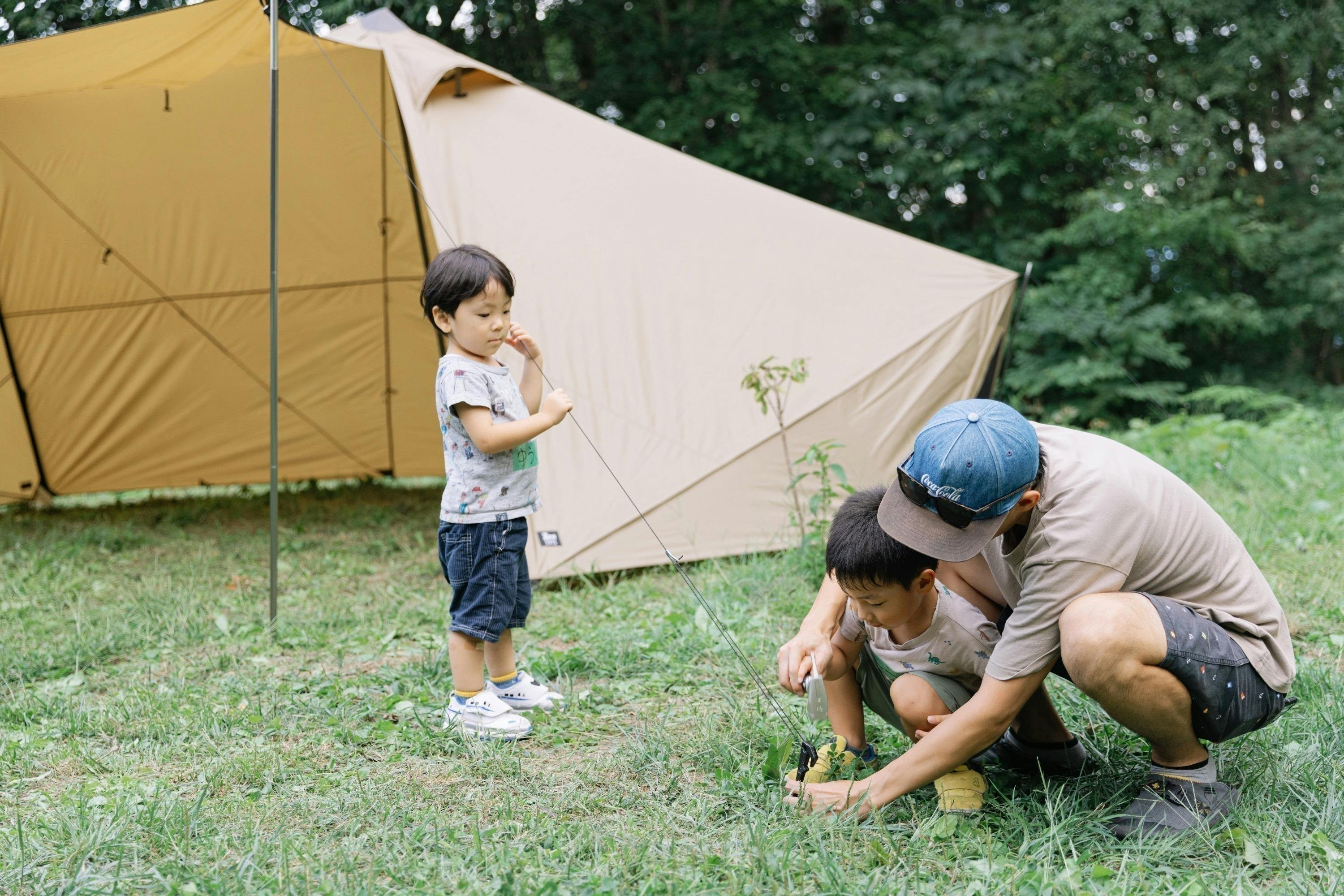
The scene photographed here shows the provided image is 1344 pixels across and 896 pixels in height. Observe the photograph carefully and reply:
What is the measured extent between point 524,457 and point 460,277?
0.44 meters

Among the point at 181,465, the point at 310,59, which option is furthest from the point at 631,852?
the point at 181,465

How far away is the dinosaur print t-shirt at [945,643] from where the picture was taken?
1.83 meters

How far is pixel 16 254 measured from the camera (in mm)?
5371

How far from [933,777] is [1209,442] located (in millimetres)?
4370

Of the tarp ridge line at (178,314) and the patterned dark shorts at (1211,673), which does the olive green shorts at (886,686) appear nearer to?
the patterned dark shorts at (1211,673)

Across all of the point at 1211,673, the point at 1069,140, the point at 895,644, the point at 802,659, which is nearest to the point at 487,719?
the point at 802,659

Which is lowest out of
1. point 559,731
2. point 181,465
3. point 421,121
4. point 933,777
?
point 181,465

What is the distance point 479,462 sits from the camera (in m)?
2.47

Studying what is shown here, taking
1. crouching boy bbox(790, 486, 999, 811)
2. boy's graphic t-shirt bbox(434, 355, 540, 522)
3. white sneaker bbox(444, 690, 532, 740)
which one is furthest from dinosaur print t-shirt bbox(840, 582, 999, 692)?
boy's graphic t-shirt bbox(434, 355, 540, 522)

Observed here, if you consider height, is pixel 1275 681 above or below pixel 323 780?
above

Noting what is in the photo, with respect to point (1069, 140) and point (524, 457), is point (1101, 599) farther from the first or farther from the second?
point (1069, 140)

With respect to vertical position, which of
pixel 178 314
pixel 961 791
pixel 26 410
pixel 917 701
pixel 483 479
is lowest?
pixel 26 410

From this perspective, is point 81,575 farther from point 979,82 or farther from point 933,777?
point 979,82

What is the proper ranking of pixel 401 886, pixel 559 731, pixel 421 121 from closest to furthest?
1. pixel 401 886
2. pixel 559 731
3. pixel 421 121
